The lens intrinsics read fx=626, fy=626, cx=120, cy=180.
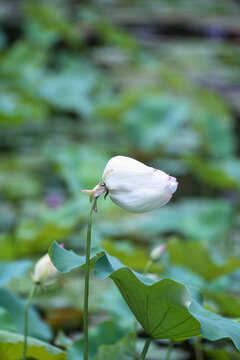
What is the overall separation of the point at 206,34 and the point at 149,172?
5653 millimetres

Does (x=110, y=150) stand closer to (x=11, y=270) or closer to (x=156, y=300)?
(x=11, y=270)

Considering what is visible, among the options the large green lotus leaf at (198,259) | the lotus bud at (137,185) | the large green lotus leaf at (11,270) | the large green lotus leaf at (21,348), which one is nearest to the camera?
the lotus bud at (137,185)

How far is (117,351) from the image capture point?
83cm

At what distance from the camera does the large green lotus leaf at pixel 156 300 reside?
633mm

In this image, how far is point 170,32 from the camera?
6270mm

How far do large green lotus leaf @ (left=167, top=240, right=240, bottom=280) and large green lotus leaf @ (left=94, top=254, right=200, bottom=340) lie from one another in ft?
2.01

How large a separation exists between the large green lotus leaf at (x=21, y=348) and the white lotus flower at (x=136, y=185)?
259 millimetres

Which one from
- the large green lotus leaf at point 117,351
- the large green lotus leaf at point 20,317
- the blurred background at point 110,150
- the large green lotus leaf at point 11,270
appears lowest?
the blurred background at point 110,150

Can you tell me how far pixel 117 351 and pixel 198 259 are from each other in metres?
0.51

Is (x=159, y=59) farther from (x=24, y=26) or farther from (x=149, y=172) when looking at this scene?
(x=149, y=172)

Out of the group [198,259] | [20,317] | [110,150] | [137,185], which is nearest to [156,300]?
[137,185]

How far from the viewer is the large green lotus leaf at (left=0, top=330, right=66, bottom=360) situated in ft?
2.59

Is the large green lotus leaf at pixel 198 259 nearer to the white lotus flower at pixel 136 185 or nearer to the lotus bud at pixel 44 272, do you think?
the lotus bud at pixel 44 272

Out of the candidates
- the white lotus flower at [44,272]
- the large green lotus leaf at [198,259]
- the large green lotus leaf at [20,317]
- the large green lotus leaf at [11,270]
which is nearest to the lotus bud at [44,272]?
the white lotus flower at [44,272]
